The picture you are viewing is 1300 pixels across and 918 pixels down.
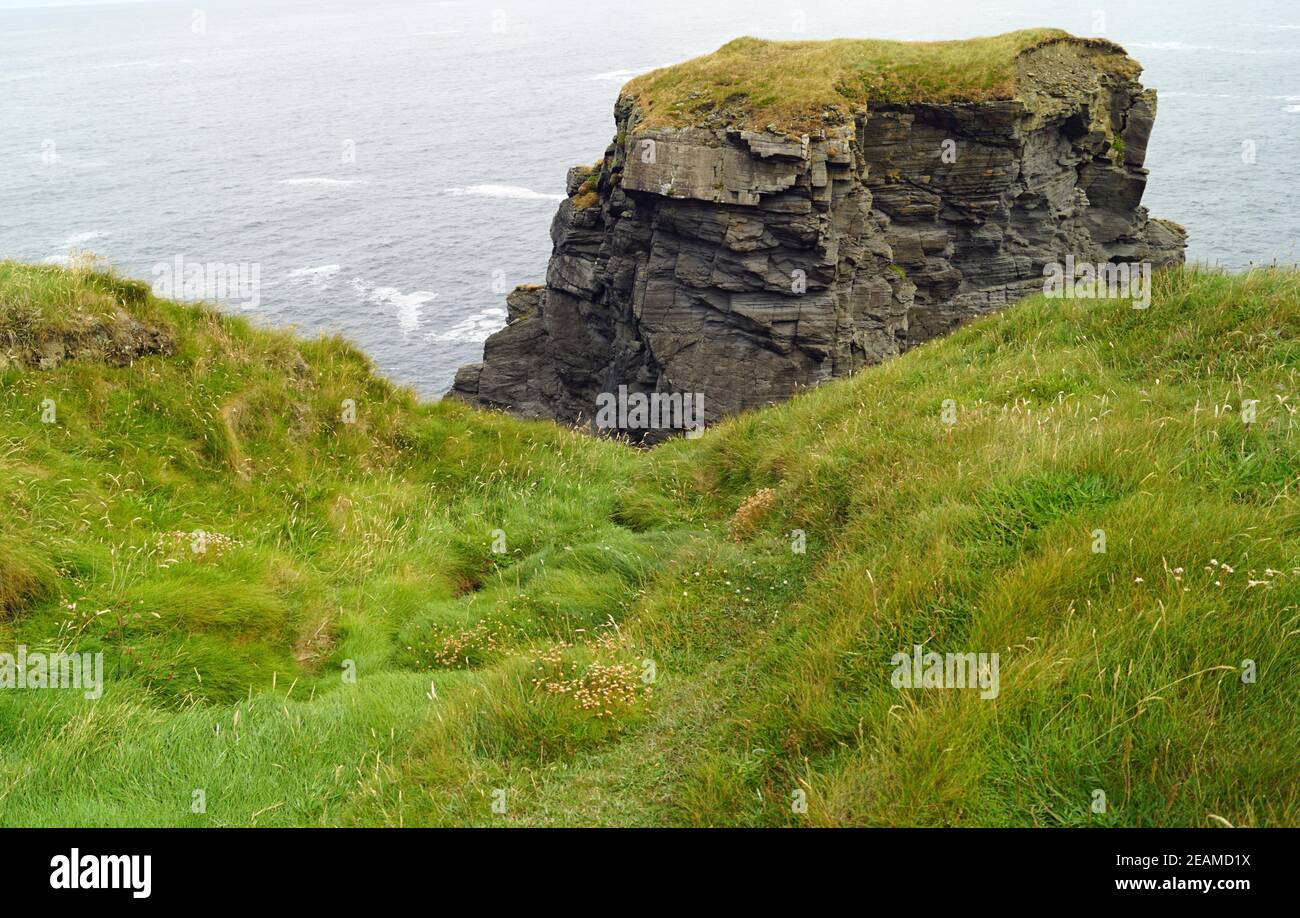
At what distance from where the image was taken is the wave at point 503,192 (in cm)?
10906

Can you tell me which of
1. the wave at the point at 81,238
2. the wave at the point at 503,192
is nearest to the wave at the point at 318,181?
the wave at the point at 503,192

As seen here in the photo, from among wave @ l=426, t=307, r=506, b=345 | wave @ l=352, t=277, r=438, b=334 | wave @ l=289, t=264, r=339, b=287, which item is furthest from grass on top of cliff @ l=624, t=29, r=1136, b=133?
wave @ l=289, t=264, r=339, b=287

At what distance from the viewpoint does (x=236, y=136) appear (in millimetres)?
148500

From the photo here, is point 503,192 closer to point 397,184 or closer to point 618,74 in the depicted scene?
point 397,184

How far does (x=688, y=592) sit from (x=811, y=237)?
3518 centimetres

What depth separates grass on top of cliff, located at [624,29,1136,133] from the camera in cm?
4112

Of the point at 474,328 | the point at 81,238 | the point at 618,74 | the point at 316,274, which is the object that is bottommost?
the point at 474,328

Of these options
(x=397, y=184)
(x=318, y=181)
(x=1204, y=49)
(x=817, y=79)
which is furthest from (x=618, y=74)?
(x=817, y=79)

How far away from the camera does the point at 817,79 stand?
42.9m

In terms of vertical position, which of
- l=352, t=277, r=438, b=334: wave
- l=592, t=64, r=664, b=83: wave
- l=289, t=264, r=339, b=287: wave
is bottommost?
l=352, t=277, r=438, b=334: wave

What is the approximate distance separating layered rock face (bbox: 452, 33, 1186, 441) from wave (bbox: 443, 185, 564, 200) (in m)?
58.0

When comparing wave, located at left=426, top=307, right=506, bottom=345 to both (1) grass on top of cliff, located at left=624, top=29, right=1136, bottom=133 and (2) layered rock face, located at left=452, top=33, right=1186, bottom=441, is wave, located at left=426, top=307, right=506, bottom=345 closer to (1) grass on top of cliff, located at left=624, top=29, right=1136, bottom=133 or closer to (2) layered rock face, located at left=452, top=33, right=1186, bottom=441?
(2) layered rock face, located at left=452, top=33, right=1186, bottom=441

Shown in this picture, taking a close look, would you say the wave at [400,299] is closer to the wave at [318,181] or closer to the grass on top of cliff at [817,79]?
the grass on top of cliff at [817,79]

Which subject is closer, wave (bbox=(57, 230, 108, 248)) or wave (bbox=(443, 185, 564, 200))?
wave (bbox=(57, 230, 108, 248))
